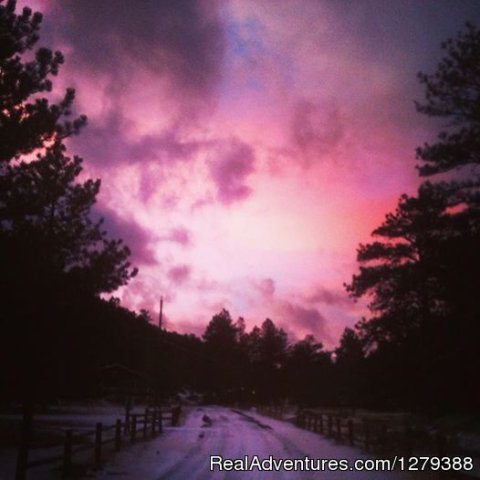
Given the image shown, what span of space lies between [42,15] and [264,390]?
353 feet

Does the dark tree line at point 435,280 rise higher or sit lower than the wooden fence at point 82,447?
higher

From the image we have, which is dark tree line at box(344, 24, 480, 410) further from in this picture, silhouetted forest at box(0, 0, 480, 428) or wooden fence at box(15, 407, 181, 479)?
wooden fence at box(15, 407, 181, 479)

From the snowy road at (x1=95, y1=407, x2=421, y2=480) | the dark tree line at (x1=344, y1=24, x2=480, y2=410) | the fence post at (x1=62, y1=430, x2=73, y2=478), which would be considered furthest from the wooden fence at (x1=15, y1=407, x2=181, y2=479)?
the dark tree line at (x1=344, y1=24, x2=480, y2=410)

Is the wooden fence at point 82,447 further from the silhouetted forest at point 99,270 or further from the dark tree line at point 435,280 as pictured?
the dark tree line at point 435,280

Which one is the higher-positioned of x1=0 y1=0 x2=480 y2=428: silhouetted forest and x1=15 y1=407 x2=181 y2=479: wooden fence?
x1=0 y1=0 x2=480 y2=428: silhouetted forest

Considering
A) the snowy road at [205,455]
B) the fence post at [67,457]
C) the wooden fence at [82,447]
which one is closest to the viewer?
the wooden fence at [82,447]

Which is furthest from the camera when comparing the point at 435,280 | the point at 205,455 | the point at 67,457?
the point at 435,280

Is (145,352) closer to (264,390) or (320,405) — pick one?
(320,405)

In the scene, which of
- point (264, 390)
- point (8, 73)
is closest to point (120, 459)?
point (8, 73)

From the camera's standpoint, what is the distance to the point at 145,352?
3420 inches

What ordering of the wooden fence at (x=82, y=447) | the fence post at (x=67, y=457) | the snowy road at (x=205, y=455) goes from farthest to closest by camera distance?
the snowy road at (x=205, y=455) → the fence post at (x=67, y=457) → the wooden fence at (x=82, y=447)

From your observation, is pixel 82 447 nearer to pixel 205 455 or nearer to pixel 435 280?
pixel 205 455

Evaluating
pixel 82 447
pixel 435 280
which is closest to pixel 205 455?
pixel 82 447

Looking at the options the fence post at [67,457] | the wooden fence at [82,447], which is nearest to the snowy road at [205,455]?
the wooden fence at [82,447]
